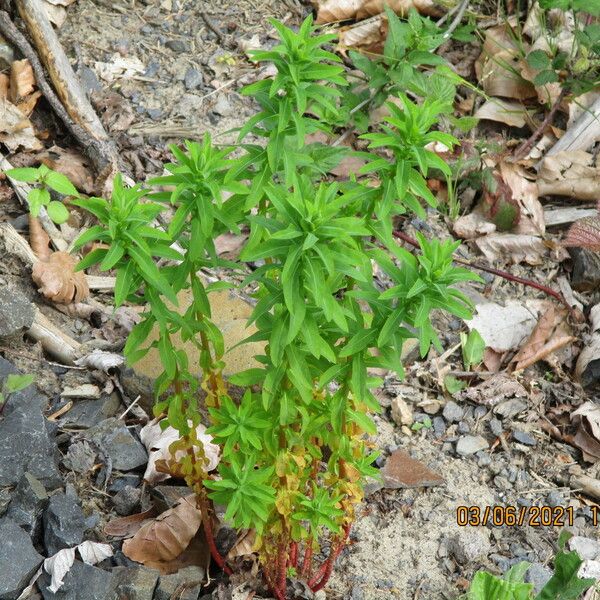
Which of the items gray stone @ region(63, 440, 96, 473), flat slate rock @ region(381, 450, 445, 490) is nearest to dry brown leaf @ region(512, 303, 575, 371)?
flat slate rock @ region(381, 450, 445, 490)

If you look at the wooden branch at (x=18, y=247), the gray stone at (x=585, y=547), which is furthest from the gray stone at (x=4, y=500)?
the gray stone at (x=585, y=547)

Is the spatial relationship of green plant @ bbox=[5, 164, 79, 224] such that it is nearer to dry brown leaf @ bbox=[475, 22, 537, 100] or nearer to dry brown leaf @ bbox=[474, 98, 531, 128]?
dry brown leaf @ bbox=[474, 98, 531, 128]

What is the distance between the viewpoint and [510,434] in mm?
3648

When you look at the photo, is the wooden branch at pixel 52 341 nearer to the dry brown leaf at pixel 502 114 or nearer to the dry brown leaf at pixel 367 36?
the dry brown leaf at pixel 367 36

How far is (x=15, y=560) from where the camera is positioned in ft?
8.72

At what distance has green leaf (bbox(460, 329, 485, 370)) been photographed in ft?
12.6

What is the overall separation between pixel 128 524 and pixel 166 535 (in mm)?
171

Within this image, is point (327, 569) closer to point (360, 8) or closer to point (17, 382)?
point (17, 382)

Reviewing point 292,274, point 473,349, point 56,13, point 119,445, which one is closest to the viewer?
point 292,274

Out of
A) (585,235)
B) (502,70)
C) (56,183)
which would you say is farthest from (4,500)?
(502,70)

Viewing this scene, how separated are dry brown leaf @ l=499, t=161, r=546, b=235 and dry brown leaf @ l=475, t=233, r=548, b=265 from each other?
82 mm

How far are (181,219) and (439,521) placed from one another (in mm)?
1824

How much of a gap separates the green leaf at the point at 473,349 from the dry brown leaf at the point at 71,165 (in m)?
1.96

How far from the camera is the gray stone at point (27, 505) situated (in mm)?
2775
